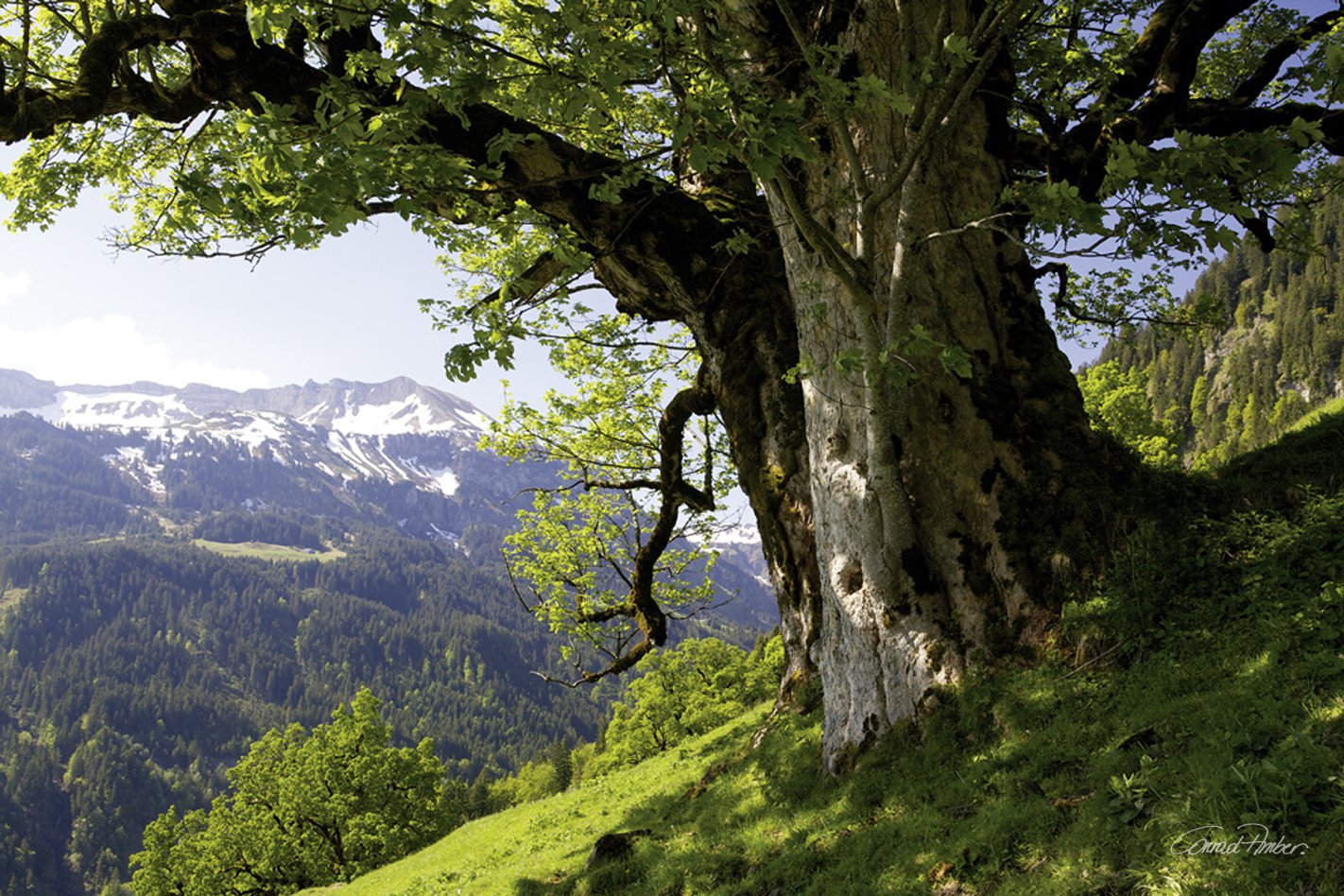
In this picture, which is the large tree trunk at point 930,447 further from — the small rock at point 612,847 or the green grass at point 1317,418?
the green grass at point 1317,418

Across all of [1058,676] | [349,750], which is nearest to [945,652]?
[1058,676]

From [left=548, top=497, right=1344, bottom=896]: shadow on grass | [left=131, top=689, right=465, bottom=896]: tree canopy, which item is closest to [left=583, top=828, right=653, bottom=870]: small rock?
[left=548, top=497, right=1344, bottom=896]: shadow on grass

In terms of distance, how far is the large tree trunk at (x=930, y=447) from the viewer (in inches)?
280

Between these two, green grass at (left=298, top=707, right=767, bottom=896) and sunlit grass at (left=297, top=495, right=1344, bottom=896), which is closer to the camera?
sunlit grass at (left=297, top=495, right=1344, bottom=896)

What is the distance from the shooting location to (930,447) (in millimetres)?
7723

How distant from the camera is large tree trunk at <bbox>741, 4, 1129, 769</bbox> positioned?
712 centimetres

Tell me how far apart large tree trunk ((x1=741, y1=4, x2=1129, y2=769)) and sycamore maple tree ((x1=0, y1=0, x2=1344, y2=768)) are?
1.3 inches

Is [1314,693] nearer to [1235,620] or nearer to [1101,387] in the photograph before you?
[1235,620]

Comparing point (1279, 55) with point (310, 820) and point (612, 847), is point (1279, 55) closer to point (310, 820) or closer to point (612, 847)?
point (612, 847)

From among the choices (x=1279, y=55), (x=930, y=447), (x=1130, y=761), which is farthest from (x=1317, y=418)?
(x=1130, y=761)

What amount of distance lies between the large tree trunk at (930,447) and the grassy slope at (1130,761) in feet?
1.54

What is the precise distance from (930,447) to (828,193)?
→ 3236 millimetres
